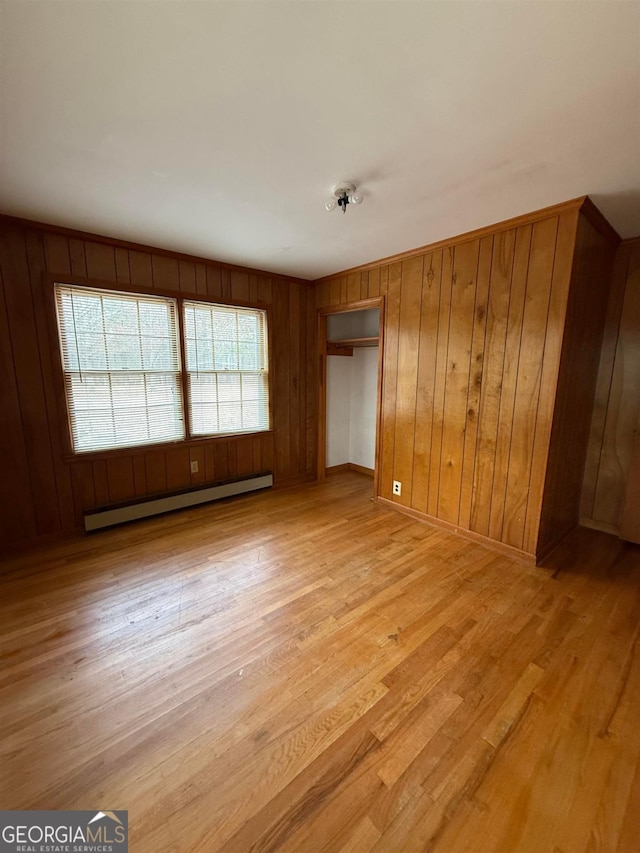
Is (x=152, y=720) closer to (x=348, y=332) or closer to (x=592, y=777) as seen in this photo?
(x=592, y=777)

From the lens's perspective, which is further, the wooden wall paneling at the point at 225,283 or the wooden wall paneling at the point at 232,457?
the wooden wall paneling at the point at 232,457

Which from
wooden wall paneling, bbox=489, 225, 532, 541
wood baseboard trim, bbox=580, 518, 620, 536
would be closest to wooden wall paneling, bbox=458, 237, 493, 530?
wooden wall paneling, bbox=489, 225, 532, 541

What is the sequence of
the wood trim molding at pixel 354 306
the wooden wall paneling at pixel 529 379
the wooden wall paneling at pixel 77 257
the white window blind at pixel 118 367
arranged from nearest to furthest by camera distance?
the wooden wall paneling at pixel 529 379, the wooden wall paneling at pixel 77 257, the white window blind at pixel 118 367, the wood trim molding at pixel 354 306

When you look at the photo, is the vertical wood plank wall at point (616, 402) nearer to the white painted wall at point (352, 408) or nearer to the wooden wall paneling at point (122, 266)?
the white painted wall at point (352, 408)

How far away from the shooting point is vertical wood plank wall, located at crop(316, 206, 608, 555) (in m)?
2.32

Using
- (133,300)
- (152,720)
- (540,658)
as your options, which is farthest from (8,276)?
(540,658)

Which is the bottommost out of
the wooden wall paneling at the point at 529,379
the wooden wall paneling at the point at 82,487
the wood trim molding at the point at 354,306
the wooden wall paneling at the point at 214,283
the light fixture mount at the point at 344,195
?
the wooden wall paneling at the point at 82,487

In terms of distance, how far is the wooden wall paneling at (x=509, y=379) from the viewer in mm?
2377

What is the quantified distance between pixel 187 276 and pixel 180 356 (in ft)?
2.49

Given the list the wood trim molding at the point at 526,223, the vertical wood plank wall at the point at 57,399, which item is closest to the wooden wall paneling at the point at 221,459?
the vertical wood plank wall at the point at 57,399

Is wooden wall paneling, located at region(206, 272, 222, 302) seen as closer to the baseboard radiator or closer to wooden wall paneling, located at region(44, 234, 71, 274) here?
wooden wall paneling, located at region(44, 234, 71, 274)

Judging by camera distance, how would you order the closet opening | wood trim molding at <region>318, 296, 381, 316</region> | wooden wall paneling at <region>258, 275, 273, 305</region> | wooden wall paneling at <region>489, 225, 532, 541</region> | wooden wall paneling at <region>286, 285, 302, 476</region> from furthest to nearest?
the closet opening, wooden wall paneling at <region>286, 285, 302, 476</region>, wooden wall paneling at <region>258, 275, 273, 305</region>, wood trim molding at <region>318, 296, 381, 316</region>, wooden wall paneling at <region>489, 225, 532, 541</region>

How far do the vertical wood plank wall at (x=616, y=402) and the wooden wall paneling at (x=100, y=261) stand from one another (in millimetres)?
4198

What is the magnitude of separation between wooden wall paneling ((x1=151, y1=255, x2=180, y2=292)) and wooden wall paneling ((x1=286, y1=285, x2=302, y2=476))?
4.18 ft
